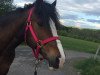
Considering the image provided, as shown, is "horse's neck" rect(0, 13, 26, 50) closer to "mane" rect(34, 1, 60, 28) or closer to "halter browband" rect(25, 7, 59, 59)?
"halter browband" rect(25, 7, 59, 59)

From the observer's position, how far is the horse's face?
15.7 feet

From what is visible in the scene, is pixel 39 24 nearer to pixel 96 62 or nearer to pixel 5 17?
pixel 5 17

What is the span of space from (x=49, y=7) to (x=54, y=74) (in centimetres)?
736

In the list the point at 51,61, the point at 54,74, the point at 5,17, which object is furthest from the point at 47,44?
the point at 54,74

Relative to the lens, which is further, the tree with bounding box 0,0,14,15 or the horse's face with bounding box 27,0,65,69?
the tree with bounding box 0,0,14,15

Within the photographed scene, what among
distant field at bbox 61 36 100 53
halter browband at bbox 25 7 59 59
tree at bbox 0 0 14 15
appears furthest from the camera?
distant field at bbox 61 36 100 53

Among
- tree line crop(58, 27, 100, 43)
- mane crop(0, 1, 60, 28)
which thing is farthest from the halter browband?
tree line crop(58, 27, 100, 43)

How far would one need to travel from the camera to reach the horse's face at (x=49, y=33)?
15.7 feet

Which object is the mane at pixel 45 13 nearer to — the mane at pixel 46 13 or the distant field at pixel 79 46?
the mane at pixel 46 13

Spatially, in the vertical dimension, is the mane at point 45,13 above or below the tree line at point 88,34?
above

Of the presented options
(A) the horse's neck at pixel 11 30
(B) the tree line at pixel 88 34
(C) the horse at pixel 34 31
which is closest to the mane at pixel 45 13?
(C) the horse at pixel 34 31

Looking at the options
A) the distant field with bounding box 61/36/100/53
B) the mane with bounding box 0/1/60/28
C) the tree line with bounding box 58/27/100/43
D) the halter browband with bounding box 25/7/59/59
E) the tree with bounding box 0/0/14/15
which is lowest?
the tree line with bounding box 58/27/100/43

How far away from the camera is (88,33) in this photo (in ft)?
150

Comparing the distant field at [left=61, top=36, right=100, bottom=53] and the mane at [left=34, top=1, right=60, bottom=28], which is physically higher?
the mane at [left=34, top=1, right=60, bottom=28]
